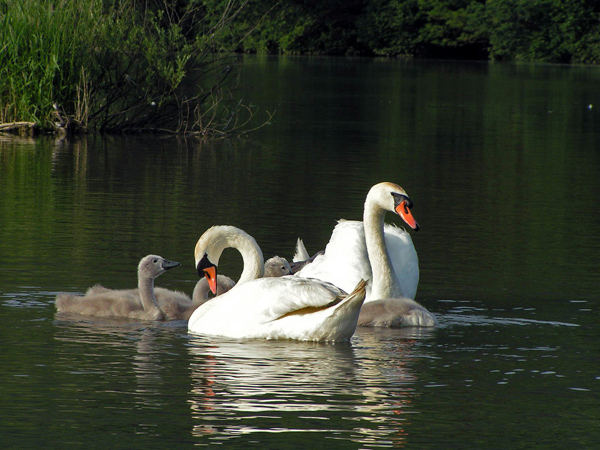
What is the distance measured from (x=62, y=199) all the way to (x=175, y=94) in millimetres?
8089

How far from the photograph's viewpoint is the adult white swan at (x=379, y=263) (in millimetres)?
7891

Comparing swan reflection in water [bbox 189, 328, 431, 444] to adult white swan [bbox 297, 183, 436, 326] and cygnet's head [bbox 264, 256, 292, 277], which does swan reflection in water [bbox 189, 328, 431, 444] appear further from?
cygnet's head [bbox 264, 256, 292, 277]

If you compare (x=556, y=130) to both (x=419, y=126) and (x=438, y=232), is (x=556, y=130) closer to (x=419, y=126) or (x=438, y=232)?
(x=419, y=126)

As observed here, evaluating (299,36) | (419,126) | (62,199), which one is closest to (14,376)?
(62,199)

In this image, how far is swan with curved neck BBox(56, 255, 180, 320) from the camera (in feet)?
26.0

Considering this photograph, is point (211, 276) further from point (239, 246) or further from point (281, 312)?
point (281, 312)

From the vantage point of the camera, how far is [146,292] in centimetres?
791

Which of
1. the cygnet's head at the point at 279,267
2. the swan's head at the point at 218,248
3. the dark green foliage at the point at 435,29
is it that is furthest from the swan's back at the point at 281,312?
the dark green foliage at the point at 435,29

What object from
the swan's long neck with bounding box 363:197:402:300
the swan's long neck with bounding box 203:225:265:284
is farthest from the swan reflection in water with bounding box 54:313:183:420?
the swan's long neck with bounding box 363:197:402:300

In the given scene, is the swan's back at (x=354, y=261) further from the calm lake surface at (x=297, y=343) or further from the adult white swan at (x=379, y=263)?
the calm lake surface at (x=297, y=343)

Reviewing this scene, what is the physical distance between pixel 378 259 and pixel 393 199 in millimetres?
428

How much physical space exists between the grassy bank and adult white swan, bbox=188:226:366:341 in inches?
513

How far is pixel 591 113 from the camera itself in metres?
32.5

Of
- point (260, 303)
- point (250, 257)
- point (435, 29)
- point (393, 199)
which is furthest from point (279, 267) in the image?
point (435, 29)
